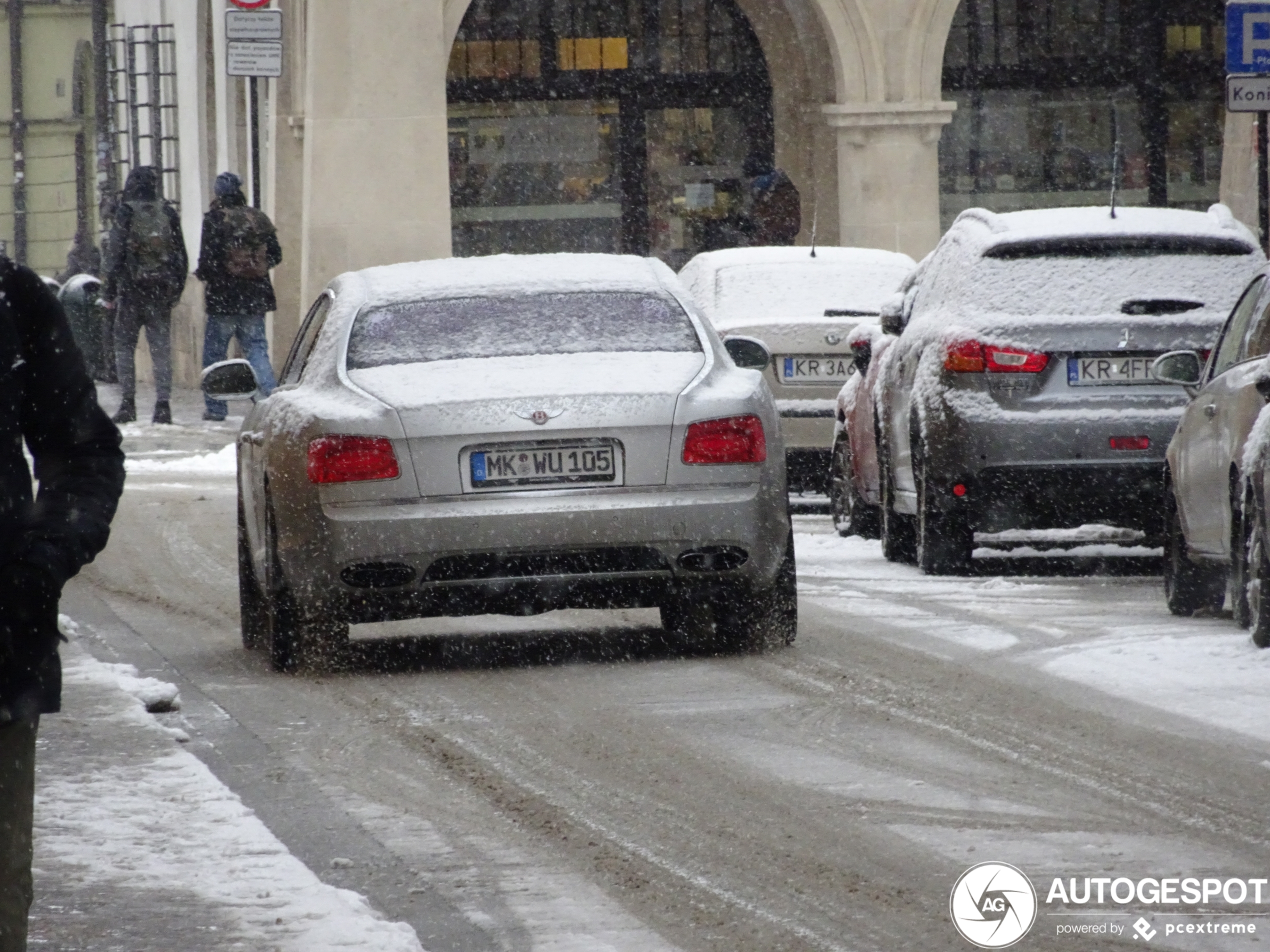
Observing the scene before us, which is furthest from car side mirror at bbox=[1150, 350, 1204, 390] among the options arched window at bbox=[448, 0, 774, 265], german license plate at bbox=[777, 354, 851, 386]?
arched window at bbox=[448, 0, 774, 265]

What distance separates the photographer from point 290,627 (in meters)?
10.0

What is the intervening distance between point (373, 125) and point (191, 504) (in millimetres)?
8402

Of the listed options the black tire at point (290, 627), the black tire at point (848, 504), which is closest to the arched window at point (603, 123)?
the black tire at point (848, 504)

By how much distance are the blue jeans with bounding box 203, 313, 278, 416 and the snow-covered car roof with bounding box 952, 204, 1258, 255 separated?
12.4 meters

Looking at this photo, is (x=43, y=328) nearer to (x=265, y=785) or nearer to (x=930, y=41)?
(x=265, y=785)

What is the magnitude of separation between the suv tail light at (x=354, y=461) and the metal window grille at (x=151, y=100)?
25450mm

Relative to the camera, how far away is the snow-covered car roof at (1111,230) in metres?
12.7

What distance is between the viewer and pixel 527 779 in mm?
7469

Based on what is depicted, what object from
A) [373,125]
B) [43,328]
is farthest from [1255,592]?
[373,125]

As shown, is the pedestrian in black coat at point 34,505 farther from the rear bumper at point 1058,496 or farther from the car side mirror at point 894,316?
the car side mirror at point 894,316

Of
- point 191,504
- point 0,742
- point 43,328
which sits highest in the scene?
point 43,328

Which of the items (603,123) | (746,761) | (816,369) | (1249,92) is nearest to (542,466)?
(746,761)

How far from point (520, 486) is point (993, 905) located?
4.02 m

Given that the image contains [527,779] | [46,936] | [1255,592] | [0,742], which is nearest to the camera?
[0,742]
